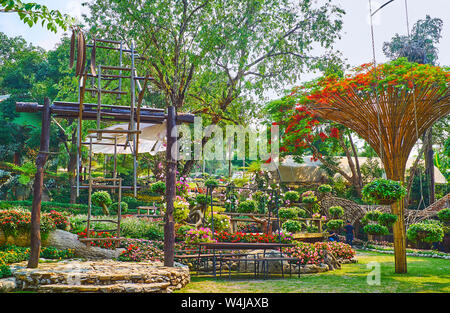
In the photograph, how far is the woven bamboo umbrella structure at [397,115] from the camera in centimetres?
898

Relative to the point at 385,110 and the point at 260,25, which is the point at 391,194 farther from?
the point at 260,25

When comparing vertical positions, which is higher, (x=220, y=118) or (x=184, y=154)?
(x=220, y=118)

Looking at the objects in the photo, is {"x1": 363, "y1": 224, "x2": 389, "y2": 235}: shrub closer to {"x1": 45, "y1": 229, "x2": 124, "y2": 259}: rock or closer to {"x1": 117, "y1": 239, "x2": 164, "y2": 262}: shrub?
{"x1": 117, "y1": 239, "x2": 164, "y2": 262}: shrub

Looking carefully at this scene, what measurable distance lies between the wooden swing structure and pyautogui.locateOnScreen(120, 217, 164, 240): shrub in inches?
259

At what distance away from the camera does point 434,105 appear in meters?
8.88

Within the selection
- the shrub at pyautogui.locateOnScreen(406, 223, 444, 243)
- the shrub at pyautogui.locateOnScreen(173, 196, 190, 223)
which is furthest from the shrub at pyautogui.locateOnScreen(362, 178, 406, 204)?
the shrub at pyautogui.locateOnScreen(173, 196, 190, 223)

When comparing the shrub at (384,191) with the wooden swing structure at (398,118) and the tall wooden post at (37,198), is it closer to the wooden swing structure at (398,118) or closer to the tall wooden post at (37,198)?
the wooden swing structure at (398,118)

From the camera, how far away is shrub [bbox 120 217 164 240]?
454 inches

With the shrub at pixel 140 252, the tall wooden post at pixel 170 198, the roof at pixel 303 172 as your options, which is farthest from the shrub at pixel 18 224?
the roof at pixel 303 172

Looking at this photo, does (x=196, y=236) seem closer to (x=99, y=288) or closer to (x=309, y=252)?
(x=309, y=252)

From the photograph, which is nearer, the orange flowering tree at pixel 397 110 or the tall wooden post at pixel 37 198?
the tall wooden post at pixel 37 198

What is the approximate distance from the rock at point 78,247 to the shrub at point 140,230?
1429 mm
